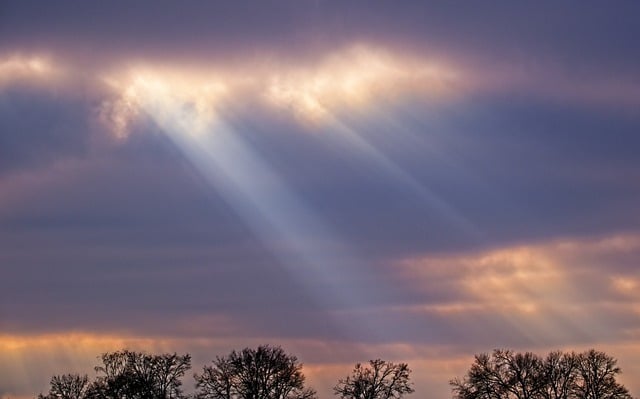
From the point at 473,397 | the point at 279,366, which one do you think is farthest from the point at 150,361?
the point at 473,397

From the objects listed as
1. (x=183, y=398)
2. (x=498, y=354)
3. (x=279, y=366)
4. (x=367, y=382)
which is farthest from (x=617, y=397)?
(x=183, y=398)

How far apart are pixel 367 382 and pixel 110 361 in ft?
118

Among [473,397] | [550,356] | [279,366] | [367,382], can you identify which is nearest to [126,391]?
[279,366]

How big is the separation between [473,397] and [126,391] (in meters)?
48.1

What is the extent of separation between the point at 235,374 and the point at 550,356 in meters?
45.5

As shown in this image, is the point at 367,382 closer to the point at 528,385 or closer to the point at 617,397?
the point at 528,385

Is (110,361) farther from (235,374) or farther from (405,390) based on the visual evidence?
(405,390)

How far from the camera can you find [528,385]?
17238cm

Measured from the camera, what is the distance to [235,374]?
168750mm

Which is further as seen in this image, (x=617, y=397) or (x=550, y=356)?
(x=550, y=356)

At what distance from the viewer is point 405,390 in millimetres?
168375

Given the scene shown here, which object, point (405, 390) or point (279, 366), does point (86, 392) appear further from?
point (405, 390)

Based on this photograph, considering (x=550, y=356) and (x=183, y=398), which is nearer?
(x=183, y=398)

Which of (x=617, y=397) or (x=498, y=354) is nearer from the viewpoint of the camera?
(x=617, y=397)
